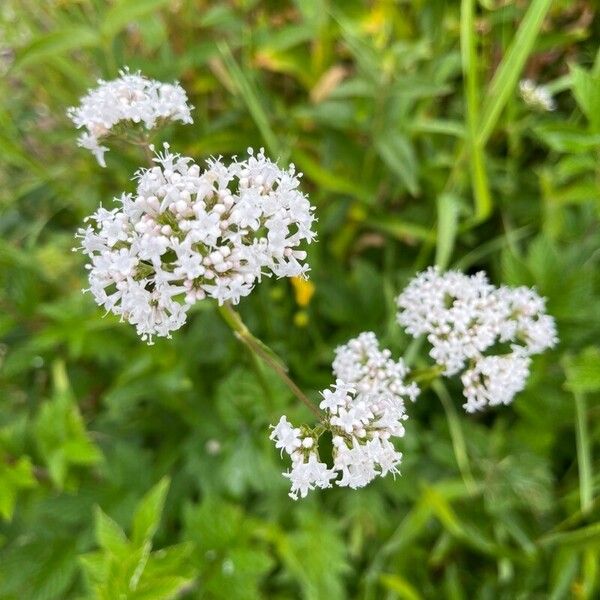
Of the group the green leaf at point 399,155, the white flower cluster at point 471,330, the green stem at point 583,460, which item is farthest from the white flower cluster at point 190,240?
the green stem at point 583,460

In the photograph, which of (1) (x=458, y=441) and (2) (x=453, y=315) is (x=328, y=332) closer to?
(1) (x=458, y=441)

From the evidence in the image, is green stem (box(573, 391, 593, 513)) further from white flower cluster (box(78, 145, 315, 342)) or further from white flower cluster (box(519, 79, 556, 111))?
white flower cluster (box(78, 145, 315, 342))

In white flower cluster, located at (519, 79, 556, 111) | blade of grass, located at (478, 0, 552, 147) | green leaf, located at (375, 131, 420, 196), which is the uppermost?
white flower cluster, located at (519, 79, 556, 111)

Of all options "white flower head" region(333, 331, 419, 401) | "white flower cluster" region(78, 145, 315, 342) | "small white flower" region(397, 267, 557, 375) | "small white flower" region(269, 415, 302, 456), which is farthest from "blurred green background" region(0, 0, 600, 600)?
"white flower cluster" region(78, 145, 315, 342)

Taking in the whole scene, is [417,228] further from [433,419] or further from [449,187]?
[433,419]

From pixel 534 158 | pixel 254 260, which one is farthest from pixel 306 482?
pixel 534 158

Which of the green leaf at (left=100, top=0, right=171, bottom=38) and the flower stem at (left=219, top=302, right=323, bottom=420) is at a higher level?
the green leaf at (left=100, top=0, right=171, bottom=38)

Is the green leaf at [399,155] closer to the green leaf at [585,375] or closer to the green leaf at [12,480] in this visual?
the green leaf at [585,375]
